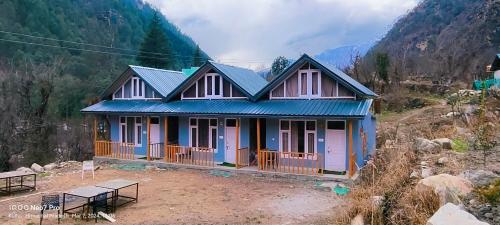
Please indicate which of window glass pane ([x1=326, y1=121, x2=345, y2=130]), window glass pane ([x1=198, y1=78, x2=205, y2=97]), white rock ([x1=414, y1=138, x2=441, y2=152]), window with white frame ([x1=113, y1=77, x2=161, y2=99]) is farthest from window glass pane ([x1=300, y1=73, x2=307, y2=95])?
window with white frame ([x1=113, y1=77, x2=161, y2=99])

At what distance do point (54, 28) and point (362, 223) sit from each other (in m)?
53.3

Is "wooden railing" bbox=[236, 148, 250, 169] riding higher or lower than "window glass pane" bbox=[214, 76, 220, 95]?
lower

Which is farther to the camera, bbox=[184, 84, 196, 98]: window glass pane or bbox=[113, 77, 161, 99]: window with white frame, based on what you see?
bbox=[113, 77, 161, 99]: window with white frame

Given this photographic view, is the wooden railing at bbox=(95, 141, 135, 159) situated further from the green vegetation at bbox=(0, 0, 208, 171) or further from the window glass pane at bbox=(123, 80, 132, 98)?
the green vegetation at bbox=(0, 0, 208, 171)

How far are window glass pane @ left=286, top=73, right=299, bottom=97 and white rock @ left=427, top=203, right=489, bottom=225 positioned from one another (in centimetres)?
1154

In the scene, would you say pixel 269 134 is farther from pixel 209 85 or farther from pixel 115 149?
pixel 115 149

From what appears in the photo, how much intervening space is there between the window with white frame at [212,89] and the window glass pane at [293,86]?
7.42 ft

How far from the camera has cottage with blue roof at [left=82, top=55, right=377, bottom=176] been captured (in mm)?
15484

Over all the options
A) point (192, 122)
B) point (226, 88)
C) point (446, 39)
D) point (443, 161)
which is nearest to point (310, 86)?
point (226, 88)

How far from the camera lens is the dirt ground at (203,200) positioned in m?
10.1

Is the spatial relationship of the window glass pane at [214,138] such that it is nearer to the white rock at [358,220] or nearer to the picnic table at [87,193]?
the picnic table at [87,193]

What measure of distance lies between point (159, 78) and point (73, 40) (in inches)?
1449

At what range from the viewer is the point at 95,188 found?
11.1m

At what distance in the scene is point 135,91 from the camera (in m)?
21.1
